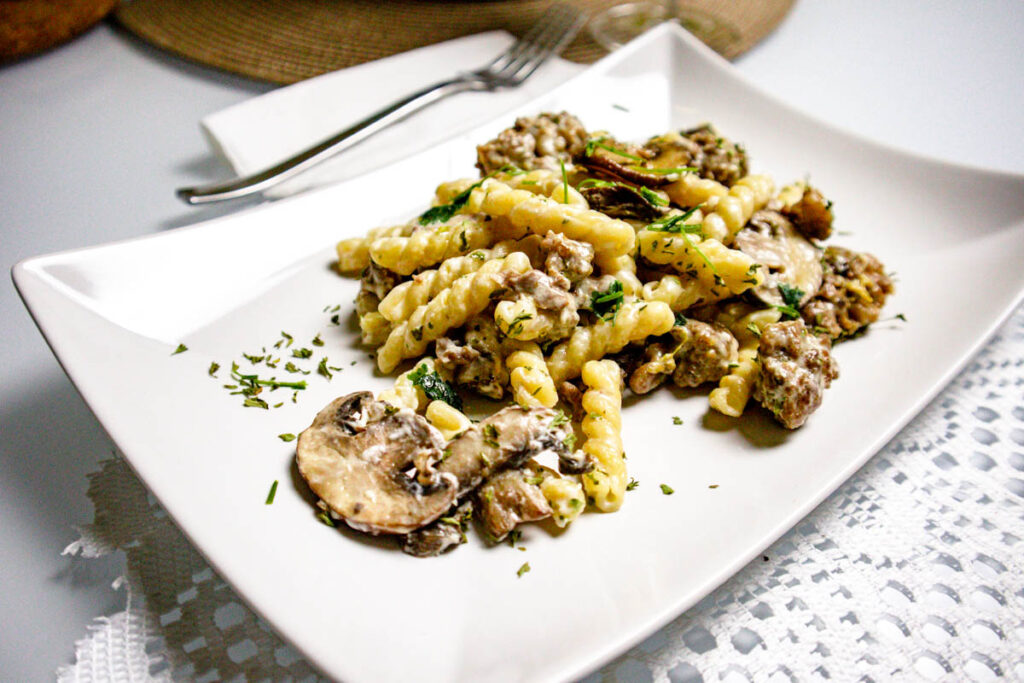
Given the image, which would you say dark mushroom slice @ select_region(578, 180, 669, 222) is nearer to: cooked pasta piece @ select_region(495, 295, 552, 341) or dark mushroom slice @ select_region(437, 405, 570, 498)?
cooked pasta piece @ select_region(495, 295, 552, 341)

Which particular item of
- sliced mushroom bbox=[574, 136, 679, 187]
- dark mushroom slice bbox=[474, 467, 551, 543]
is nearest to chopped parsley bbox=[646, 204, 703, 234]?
sliced mushroom bbox=[574, 136, 679, 187]

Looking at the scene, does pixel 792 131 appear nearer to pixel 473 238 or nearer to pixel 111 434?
pixel 473 238

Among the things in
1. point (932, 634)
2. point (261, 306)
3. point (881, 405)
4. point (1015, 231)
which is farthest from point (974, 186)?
point (261, 306)

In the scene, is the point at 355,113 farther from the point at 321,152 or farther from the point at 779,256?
the point at 779,256

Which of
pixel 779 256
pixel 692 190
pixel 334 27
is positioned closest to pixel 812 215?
pixel 779 256

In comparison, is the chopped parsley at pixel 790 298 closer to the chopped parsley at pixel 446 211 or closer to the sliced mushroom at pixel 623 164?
the sliced mushroom at pixel 623 164

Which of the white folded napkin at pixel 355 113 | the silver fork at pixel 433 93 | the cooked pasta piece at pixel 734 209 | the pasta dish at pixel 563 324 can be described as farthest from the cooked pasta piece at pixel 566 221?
the silver fork at pixel 433 93
